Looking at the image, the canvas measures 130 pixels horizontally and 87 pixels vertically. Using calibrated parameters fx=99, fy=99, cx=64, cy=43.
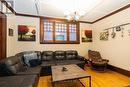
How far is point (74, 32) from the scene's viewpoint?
544cm

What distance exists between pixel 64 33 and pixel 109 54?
241cm

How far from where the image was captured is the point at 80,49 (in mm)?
5523

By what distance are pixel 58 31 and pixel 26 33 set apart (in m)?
1.55

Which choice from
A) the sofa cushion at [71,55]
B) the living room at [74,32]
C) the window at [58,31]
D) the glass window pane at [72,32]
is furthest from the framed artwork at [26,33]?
the glass window pane at [72,32]

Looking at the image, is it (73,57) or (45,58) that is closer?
(45,58)

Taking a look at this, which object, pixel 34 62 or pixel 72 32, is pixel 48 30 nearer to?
pixel 72 32

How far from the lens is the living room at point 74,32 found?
129 inches

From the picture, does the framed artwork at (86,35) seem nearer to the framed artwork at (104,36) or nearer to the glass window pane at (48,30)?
the framed artwork at (104,36)

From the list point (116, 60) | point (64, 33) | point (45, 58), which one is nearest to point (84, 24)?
point (64, 33)

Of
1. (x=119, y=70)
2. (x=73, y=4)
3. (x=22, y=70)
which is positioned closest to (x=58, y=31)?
(x=73, y=4)

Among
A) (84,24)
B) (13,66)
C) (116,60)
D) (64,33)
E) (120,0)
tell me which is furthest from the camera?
(84,24)

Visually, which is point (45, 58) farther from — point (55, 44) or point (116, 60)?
point (116, 60)

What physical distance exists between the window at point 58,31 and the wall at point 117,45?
1.33m

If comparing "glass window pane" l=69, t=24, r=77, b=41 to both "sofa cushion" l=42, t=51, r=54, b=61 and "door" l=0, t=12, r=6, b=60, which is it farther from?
"door" l=0, t=12, r=6, b=60
